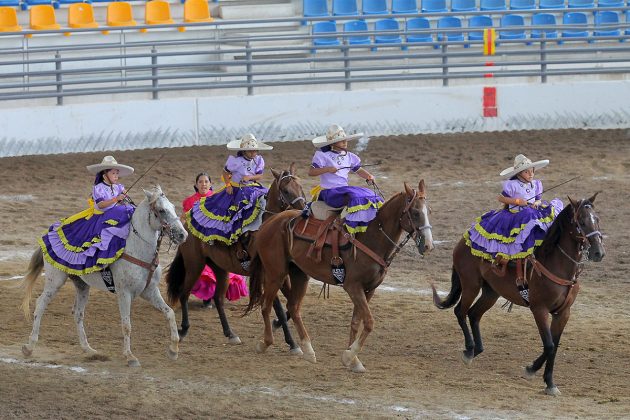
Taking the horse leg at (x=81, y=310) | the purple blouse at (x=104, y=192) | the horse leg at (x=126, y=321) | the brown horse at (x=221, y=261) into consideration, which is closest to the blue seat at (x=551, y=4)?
the brown horse at (x=221, y=261)

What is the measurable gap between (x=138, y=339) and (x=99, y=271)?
4.28 feet

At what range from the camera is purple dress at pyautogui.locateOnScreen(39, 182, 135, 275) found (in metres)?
11.5

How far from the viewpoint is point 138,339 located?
12.6m

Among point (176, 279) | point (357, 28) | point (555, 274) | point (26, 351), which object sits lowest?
point (26, 351)

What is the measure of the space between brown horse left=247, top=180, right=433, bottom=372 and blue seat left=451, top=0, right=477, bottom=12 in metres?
16.3

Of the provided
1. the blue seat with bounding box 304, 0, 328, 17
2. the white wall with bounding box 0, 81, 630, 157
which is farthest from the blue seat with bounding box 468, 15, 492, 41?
the white wall with bounding box 0, 81, 630, 157

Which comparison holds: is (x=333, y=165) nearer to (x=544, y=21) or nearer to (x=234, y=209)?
(x=234, y=209)

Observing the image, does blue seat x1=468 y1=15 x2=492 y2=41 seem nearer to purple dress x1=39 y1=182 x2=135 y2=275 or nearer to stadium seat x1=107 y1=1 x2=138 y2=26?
stadium seat x1=107 y1=1 x2=138 y2=26

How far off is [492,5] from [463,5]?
715 millimetres

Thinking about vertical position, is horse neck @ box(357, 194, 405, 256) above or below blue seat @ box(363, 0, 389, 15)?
below

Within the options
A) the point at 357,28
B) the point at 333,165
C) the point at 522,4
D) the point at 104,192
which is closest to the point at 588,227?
the point at 333,165

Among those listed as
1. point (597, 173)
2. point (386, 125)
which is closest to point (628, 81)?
point (597, 173)

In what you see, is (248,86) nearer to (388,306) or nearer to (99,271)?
(388,306)

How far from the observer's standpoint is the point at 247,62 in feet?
72.9
